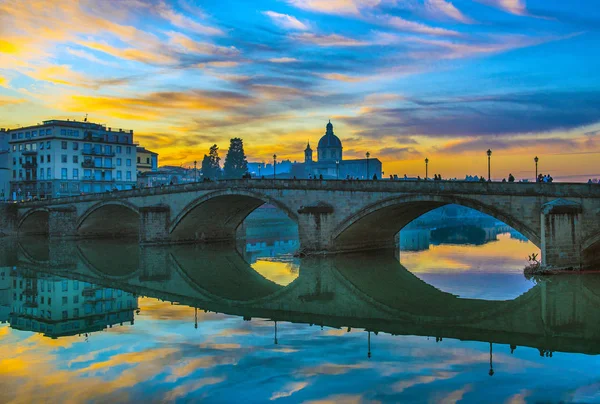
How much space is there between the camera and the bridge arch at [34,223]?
223ft

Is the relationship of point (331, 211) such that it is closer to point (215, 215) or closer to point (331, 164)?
point (215, 215)

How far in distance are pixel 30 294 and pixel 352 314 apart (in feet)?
51.9

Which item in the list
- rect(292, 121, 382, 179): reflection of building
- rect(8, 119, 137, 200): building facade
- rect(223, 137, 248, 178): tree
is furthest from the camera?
rect(292, 121, 382, 179): reflection of building

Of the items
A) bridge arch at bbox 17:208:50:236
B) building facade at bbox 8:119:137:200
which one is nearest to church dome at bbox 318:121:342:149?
building facade at bbox 8:119:137:200

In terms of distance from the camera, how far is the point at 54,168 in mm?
81375

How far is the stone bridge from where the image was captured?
29.3 m

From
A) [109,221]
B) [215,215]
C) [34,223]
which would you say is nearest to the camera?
[215,215]

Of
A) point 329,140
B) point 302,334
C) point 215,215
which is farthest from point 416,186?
point 329,140

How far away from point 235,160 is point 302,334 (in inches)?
3978

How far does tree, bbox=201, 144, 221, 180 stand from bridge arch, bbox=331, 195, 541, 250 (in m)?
79.8

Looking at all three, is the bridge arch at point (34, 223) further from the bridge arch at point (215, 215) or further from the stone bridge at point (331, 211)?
the bridge arch at point (215, 215)

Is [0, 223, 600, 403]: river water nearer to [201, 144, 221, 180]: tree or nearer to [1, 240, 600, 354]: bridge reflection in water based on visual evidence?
[1, 240, 600, 354]: bridge reflection in water

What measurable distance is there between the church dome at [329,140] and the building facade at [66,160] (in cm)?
10796

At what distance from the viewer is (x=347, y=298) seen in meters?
26.2
